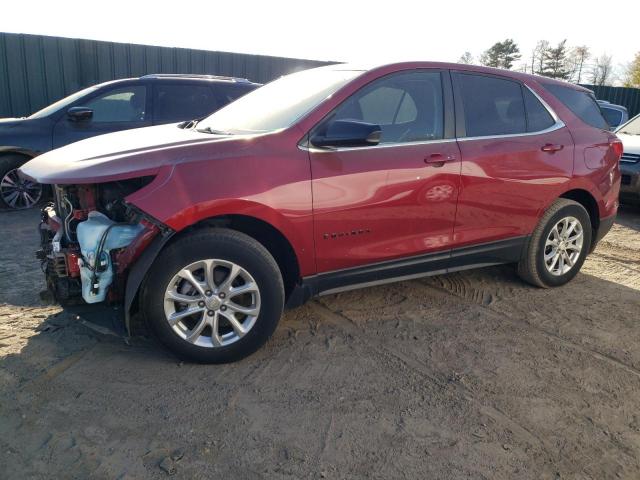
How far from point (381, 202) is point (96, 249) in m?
1.78

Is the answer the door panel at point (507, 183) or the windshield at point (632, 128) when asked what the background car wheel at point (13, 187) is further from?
the windshield at point (632, 128)

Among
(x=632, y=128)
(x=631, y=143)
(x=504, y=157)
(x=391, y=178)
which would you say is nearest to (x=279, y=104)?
(x=391, y=178)

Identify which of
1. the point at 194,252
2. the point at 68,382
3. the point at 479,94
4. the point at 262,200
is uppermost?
the point at 479,94

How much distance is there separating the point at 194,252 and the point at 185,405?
0.83 m

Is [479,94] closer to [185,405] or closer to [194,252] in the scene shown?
[194,252]

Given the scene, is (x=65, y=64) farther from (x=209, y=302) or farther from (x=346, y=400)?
(x=346, y=400)

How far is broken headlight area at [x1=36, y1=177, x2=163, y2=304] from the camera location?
3.03m

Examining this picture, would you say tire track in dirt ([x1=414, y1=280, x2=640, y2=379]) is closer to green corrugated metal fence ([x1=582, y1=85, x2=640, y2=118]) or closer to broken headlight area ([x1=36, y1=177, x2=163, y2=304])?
broken headlight area ([x1=36, y1=177, x2=163, y2=304])

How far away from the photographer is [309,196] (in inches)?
131

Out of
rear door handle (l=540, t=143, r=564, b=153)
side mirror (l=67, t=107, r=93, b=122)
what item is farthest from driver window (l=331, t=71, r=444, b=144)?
side mirror (l=67, t=107, r=93, b=122)

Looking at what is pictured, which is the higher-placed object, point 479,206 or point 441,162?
point 441,162

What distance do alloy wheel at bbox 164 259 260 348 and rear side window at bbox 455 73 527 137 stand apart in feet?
6.75

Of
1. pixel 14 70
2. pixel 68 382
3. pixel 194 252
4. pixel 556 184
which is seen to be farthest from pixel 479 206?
pixel 14 70

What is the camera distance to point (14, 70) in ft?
34.8
